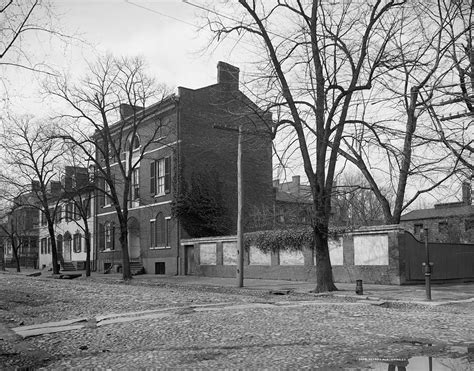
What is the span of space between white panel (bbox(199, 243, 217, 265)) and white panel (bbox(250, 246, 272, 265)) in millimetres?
3255

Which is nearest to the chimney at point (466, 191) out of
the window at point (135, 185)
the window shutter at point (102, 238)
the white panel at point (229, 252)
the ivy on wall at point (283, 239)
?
the ivy on wall at point (283, 239)

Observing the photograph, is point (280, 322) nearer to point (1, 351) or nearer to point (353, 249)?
point (1, 351)

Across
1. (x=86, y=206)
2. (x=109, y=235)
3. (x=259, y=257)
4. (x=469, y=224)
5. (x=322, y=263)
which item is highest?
(x=86, y=206)

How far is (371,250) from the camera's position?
22500 millimetres

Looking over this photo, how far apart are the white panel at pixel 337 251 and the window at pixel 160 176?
14.8m

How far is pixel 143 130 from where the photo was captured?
39.3 meters

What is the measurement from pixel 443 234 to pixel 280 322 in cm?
4366

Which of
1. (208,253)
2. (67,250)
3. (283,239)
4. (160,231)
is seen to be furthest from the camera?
(67,250)

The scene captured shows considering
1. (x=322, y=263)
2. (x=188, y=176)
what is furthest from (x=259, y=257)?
(x=322, y=263)

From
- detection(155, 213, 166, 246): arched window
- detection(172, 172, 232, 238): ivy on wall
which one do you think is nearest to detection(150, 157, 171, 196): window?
detection(155, 213, 166, 246): arched window

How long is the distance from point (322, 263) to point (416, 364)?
12032 millimetres

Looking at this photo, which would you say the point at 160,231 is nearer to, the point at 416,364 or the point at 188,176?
the point at 188,176

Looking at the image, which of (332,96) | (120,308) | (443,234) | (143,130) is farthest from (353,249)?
(443,234)

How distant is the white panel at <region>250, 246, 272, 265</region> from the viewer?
27.6m
